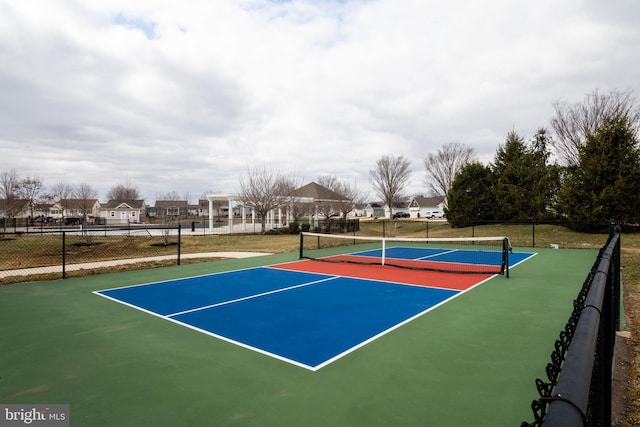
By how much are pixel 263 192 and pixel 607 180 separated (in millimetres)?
24894

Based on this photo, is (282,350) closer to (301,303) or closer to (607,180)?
(301,303)

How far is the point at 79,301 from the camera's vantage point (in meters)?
8.97

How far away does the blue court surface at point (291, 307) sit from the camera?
6.04 m

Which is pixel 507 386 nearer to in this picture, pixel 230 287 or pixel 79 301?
pixel 230 287

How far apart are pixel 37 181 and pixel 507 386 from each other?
6223cm

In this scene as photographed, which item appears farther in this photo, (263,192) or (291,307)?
(263,192)

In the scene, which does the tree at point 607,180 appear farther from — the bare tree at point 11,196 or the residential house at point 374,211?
the residential house at point 374,211

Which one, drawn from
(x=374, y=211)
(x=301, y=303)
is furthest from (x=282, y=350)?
(x=374, y=211)

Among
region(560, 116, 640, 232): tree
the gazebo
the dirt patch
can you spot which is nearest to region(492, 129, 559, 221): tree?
region(560, 116, 640, 232): tree

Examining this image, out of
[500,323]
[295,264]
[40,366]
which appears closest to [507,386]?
[500,323]

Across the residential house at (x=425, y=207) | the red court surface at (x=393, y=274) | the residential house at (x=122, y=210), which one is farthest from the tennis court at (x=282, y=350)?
the residential house at (x=425, y=207)

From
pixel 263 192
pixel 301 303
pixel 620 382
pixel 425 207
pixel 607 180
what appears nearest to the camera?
pixel 620 382

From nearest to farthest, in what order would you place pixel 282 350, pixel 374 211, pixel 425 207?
1. pixel 282 350
2. pixel 425 207
3. pixel 374 211

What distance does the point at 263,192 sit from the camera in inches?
1288
